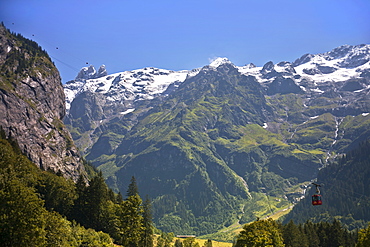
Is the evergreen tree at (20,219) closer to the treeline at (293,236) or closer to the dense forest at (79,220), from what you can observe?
the dense forest at (79,220)

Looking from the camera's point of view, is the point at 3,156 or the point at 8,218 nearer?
the point at 8,218

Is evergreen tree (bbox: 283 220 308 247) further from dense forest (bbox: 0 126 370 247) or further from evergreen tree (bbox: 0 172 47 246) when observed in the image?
evergreen tree (bbox: 0 172 47 246)

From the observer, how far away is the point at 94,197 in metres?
129

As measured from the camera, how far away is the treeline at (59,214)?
70562mm

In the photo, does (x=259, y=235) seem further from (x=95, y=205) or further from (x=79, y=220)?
(x=79, y=220)

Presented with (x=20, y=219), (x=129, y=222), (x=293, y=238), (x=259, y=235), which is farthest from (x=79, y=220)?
(x=293, y=238)

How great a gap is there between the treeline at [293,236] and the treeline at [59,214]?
106 ft

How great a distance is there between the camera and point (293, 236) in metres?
143

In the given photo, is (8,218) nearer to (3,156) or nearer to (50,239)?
(50,239)

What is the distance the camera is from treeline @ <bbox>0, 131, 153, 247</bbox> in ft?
232

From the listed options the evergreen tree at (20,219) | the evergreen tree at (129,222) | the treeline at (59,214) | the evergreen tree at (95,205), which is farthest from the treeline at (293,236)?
the evergreen tree at (20,219)

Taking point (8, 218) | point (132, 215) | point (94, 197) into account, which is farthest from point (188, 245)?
point (8, 218)

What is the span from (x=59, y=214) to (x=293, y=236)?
85533 millimetres

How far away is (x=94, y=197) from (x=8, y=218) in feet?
193
